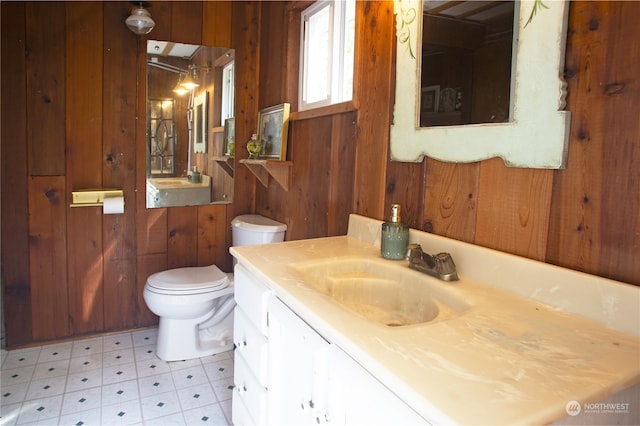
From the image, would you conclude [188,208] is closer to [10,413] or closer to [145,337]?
[145,337]

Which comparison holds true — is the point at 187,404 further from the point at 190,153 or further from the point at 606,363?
the point at 606,363

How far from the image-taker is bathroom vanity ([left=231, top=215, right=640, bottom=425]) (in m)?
0.63

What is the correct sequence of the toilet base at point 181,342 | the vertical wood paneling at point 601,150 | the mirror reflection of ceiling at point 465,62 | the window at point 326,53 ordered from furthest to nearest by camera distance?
1. the toilet base at point 181,342
2. the window at point 326,53
3. the mirror reflection of ceiling at point 465,62
4. the vertical wood paneling at point 601,150

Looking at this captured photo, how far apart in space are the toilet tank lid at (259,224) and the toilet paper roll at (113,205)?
62 cm

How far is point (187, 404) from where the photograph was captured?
1.89 metres

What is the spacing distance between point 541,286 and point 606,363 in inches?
11.3

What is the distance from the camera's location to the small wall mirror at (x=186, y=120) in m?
2.50

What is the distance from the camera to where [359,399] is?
30.0 inches

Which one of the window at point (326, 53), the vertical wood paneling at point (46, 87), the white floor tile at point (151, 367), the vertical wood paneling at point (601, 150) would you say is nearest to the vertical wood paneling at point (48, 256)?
the vertical wood paneling at point (46, 87)

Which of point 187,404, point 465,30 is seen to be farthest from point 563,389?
point 187,404

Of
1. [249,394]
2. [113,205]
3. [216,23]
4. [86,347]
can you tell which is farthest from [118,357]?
[216,23]

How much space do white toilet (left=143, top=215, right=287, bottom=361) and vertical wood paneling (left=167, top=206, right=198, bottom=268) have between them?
269mm

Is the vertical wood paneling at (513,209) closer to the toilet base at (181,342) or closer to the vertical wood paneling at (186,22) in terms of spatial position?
the toilet base at (181,342)

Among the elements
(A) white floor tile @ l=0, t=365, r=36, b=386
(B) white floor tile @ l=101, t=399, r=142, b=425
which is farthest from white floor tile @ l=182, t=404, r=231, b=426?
(A) white floor tile @ l=0, t=365, r=36, b=386
